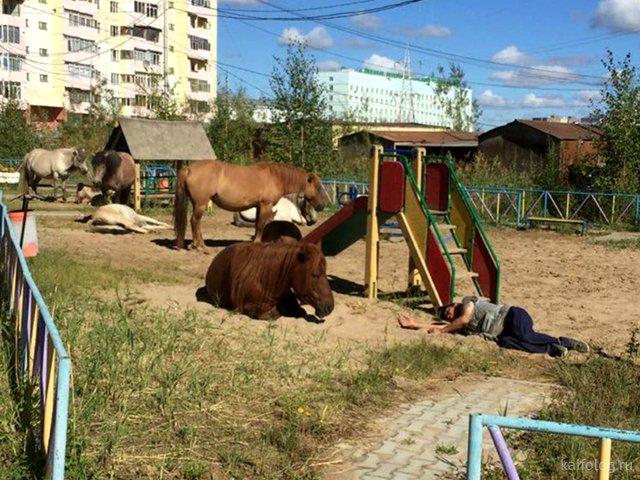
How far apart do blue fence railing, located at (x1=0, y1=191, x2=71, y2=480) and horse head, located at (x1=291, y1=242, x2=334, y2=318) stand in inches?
105

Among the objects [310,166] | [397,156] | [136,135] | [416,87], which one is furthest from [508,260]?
[416,87]

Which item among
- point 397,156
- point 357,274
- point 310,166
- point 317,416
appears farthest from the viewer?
point 310,166

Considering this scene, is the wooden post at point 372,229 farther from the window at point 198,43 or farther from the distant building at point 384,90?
the distant building at point 384,90

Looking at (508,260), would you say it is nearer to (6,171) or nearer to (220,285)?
(220,285)

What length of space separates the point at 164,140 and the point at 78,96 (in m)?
53.7

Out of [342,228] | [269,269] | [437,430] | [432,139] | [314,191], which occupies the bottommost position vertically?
[437,430]

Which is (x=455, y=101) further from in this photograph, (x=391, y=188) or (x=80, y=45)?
(x=391, y=188)

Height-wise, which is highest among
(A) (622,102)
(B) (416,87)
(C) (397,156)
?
(B) (416,87)

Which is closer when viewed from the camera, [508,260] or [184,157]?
[508,260]

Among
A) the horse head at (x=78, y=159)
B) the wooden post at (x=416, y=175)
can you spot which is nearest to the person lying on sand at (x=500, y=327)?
the wooden post at (x=416, y=175)

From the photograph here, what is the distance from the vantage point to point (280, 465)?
161 inches

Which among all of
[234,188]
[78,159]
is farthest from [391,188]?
[78,159]

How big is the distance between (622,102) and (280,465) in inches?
754

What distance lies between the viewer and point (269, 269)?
757cm
